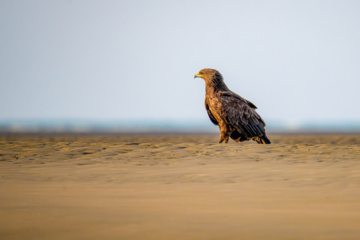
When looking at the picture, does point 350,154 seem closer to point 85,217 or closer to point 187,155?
point 187,155

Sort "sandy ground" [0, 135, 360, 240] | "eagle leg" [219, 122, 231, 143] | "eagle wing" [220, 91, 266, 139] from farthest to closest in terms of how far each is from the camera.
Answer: "eagle leg" [219, 122, 231, 143] < "eagle wing" [220, 91, 266, 139] < "sandy ground" [0, 135, 360, 240]

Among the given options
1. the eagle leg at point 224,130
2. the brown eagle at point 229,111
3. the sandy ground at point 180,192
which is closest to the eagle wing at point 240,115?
the brown eagle at point 229,111

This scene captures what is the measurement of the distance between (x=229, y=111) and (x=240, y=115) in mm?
286

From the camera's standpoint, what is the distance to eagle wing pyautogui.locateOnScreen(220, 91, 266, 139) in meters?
11.0

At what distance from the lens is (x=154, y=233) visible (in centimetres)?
376

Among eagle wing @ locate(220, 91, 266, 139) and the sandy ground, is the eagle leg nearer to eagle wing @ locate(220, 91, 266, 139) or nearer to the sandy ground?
eagle wing @ locate(220, 91, 266, 139)

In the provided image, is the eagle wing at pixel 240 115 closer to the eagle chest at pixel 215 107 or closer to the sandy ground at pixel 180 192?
the eagle chest at pixel 215 107

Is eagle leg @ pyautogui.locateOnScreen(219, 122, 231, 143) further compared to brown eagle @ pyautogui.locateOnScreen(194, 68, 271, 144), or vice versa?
eagle leg @ pyautogui.locateOnScreen(219, 122, 231, 143)

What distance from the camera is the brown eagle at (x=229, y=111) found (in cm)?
1104

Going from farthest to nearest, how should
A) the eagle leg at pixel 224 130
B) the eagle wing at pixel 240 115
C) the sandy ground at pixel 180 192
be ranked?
the eagle leg at pixel 224 130 → the eagle wing at pixel 240 115 → the sandy ground at pixel 180 192

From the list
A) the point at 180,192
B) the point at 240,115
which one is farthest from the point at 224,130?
the point at 180,192

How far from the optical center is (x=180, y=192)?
5652mm

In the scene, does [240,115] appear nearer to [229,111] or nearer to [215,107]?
[229,111]

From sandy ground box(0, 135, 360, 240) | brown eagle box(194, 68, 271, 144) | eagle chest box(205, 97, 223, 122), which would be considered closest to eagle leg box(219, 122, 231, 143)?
brown eagle box(194, 68, 271, 144)
